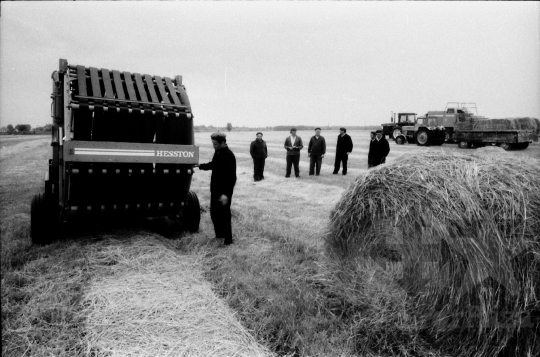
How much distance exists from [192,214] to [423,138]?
73.1 ft

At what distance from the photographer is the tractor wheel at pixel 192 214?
6414mm

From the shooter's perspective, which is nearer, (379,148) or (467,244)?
(467,244)

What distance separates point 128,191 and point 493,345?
448 centimetres

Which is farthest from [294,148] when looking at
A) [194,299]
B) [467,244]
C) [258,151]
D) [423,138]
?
[423,138]

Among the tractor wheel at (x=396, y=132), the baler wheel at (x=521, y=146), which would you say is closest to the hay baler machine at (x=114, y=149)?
the baler wheel at (x=521, y=146)

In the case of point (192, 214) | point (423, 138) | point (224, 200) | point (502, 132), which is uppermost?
point (502, 132)

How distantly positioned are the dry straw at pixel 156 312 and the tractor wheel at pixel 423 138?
912 inches

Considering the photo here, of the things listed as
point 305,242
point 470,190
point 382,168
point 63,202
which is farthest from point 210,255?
point 470,190

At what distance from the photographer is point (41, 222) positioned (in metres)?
5.38

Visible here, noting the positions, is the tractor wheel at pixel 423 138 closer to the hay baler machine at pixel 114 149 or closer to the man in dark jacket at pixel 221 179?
the man in dark jacket at pixel 221 179

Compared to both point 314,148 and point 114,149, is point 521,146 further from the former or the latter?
point 114,149

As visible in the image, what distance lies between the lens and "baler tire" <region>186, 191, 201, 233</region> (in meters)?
6.41

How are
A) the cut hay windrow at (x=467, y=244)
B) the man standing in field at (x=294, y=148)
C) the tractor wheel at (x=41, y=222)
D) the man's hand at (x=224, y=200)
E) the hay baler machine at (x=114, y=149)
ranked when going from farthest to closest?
the man standing in field at (x=294, y=148) → the man's hand at (x=224, y=200) → the tractor wheel at (x=41, y=222) → the hay baler machine at (x=114, y=149) → the cut hay windrow at (x=467, y=244)

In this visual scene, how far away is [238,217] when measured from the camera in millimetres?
7531
